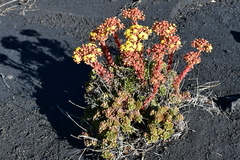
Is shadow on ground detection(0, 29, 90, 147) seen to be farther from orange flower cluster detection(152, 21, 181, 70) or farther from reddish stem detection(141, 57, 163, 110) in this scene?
orange flower cluster detection(152, 21, 181, 70)

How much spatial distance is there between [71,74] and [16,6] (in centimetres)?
260

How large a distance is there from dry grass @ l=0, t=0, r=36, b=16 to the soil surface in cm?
10

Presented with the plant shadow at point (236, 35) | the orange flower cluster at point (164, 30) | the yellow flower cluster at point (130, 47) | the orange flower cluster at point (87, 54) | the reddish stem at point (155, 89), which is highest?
the orange flower cluster at point (164, 30)

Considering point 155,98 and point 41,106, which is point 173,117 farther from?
point 41,106

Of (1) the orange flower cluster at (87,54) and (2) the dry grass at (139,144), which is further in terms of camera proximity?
(2) the dry grass at (139,144)

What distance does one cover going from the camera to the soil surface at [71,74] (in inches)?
126

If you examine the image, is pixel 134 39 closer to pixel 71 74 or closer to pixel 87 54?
pixel 87 54

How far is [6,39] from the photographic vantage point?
495 centimetres

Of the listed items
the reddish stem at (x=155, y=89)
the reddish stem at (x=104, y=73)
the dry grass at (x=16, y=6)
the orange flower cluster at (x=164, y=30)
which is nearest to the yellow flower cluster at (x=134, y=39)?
the orange flower cluster at (x=164, y=30)

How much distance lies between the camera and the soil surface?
10.5 ft

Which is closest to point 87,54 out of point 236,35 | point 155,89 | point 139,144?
point 155,89

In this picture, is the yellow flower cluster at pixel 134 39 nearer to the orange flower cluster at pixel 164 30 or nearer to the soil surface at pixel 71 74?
the orange flower cluster at pixel 164 30

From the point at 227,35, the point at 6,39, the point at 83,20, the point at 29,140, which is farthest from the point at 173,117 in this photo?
the point at 6,39

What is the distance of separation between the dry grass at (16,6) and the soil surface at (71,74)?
0.10m
